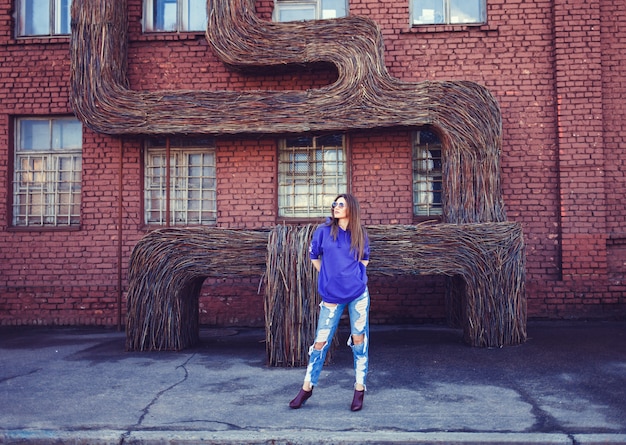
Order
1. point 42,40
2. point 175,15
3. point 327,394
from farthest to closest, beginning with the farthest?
point 175,15, point 42,40, point 327,394

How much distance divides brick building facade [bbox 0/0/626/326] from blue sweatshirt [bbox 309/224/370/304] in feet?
13.7

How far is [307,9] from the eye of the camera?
9289 mm

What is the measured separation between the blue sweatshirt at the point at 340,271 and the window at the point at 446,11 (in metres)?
5.77

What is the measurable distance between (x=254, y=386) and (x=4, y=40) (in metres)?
7.66

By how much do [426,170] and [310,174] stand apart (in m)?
1.85

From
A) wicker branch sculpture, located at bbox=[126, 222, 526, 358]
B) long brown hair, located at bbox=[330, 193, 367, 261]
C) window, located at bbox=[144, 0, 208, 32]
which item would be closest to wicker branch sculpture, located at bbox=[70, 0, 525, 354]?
wicker branch sculpture, located at bbox=[126, 222, 526, 358]

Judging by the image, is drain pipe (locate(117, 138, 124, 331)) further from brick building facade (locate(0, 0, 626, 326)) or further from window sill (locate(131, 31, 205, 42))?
window sill (locate(131, 31, 205, 42))

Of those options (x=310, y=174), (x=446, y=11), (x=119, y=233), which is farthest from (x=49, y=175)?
(x=446, y=11)

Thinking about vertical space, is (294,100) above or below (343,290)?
above

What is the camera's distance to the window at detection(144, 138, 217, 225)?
9234 millimetres

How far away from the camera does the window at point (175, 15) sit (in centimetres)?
941

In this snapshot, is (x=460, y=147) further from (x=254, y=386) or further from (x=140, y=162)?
(x=140, y=162)

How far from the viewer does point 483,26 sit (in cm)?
889

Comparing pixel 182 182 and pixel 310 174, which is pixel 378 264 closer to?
pixel 310 174
